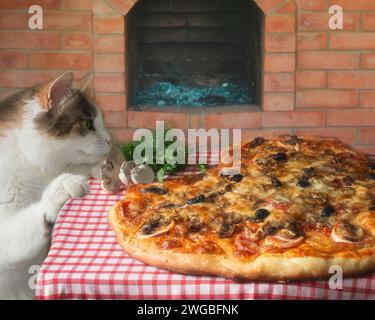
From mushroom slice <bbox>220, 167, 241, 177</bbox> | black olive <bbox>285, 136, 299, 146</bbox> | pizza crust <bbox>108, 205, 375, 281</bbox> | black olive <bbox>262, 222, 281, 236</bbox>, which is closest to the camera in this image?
pizza crust <bbox>108, 205, 375, 281</bbox>

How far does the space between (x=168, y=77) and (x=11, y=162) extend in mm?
1764

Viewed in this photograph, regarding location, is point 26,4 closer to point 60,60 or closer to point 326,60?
point 60,60

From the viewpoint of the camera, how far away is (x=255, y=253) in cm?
156

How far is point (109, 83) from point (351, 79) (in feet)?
3.65

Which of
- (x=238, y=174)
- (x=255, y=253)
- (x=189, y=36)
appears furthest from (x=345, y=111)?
(x=255, y=253)

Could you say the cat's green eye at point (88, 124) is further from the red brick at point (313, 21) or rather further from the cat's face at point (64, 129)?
the red brick at point (313, 21)

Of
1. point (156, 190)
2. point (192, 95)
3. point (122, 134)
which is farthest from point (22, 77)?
point (156, 190)

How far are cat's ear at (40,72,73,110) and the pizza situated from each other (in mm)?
309

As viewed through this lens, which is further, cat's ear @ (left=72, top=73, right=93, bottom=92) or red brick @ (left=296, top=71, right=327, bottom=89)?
red brick @ (left=296, top=71, right=327, bottom=89)

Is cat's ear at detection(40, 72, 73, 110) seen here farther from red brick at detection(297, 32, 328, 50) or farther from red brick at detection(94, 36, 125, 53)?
red brick at detection(297, 32, 328, 50)

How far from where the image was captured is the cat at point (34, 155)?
1738 millimetres

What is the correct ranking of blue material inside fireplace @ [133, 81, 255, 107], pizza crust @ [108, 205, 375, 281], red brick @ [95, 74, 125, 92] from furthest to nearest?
blue material inside fireplace @ [133, 81, 255, 107]
red brick @ [95, 74, 125, 92]
pizza crust @ [108, 205, 375, 281]

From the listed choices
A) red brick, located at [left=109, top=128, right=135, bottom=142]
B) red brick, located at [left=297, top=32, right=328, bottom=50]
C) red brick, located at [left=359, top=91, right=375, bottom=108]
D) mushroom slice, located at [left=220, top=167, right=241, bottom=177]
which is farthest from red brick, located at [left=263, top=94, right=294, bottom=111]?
mushroom slice, located at [left=220, top=167, right=241, bottom=177]

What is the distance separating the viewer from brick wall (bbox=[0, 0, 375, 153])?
10.3 ft
